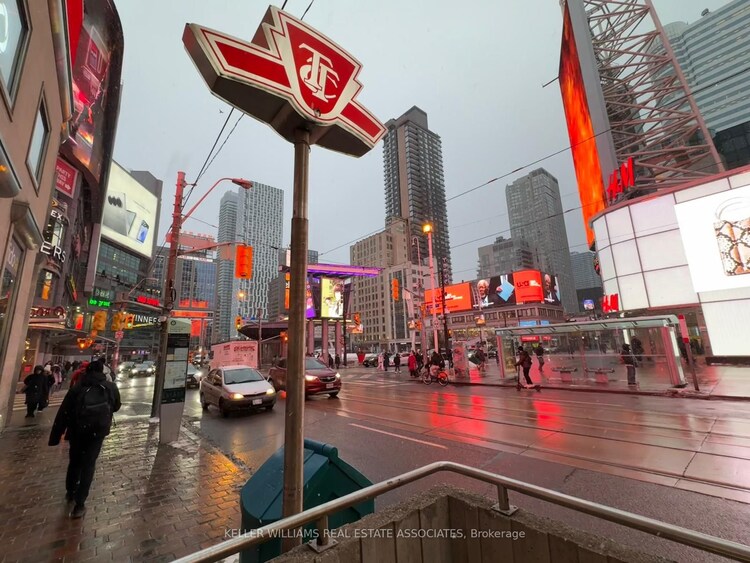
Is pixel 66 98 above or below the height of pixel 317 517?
above

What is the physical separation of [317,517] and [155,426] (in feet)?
35.9

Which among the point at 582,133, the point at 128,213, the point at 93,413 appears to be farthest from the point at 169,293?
the point at 128,213

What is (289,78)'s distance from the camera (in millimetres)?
2629

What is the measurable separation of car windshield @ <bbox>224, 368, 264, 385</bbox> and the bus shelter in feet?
47.7

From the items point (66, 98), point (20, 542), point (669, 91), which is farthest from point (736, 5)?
point (20, 542)

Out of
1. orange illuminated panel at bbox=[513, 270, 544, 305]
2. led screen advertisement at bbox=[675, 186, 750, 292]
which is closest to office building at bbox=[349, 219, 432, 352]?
orange illuminated panel at bbox=[513, 270, 544, 305]

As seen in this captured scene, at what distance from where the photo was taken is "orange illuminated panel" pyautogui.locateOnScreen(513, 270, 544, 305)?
7156 cm

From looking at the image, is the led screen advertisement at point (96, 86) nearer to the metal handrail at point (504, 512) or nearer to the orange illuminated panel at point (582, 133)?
the metal handrail at point (504, 512)

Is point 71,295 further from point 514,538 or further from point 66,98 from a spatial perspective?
point 514,538

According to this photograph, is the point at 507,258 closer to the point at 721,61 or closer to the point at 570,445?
the point at 721,61

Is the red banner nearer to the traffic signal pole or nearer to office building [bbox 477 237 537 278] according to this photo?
the traffic signal pole

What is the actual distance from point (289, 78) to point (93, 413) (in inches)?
210

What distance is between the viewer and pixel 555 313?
265 feet

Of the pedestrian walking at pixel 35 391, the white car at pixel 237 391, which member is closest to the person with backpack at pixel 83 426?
the white car at pixel 237 391
